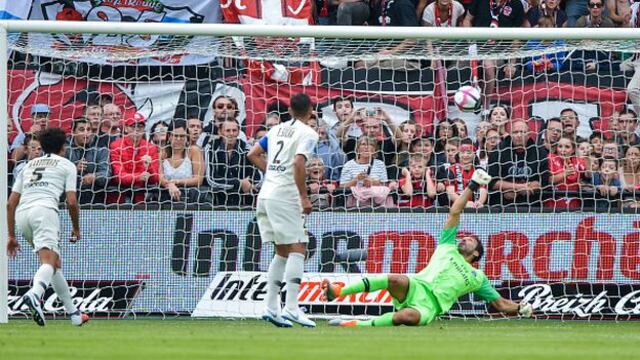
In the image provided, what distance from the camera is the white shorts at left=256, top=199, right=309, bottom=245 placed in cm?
1401

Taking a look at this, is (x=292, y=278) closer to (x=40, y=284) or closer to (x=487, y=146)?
(x=40, y=284)

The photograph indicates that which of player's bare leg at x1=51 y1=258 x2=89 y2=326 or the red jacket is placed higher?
the red jacket

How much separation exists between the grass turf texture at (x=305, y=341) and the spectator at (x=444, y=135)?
8.40 ft

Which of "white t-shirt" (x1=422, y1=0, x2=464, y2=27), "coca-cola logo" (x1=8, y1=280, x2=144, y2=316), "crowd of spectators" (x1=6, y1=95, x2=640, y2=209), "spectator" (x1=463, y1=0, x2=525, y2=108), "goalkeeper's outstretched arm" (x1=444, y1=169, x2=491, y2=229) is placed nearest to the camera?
"goalkeeper's outstretched arm" (x1=444, y1=169, x2=491, y2=229)

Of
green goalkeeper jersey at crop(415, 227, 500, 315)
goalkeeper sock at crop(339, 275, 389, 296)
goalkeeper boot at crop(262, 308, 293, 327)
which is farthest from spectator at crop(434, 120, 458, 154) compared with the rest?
goalkeeper boot at crop(262, 308, 293, 327)

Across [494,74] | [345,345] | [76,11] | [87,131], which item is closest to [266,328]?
[345,345]

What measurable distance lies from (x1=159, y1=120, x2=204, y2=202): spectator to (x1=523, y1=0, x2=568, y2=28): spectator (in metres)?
6.15

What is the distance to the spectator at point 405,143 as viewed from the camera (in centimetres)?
1694

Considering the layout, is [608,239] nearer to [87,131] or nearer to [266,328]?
[266,328]

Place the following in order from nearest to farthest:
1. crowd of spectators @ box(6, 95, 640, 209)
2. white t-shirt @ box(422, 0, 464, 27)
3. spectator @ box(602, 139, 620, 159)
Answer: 1. crowd of spectators @ box(6, 95, 640, 209)
2. spectator @ box(602, 139, 620, 159)
3. white t-shirt @ box(422, 0, 464, 27)

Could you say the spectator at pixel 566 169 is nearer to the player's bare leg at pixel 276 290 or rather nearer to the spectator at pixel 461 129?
the spectator at pixel 461 129

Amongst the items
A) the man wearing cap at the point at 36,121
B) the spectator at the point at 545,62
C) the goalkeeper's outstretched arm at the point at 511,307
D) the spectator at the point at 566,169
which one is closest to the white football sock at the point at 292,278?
the goalkeeper's outstretched arm at the point at 511,307

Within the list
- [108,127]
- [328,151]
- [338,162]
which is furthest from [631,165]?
[108,127]

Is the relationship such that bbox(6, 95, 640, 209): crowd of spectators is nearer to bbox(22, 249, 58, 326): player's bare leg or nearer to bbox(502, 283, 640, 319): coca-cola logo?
bbox(502, 283, 640, 319): coca-cola logo
